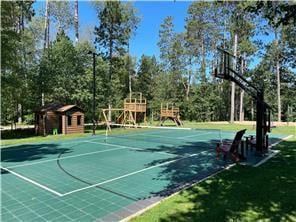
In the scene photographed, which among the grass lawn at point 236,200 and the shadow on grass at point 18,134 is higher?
the shadow on grass at point 18,134

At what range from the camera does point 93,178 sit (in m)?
7.40

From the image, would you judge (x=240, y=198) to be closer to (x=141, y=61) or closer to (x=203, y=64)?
(x=203, y=64)

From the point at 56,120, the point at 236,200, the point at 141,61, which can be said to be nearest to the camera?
the point at 236,200

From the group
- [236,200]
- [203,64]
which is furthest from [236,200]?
[203,64]

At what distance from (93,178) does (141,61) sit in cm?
3702

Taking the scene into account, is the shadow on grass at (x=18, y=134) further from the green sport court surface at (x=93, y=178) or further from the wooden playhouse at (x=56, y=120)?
the green sport court surface at (x=93, y=178)

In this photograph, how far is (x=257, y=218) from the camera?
4547mm

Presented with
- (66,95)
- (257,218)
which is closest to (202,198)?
(257,218)

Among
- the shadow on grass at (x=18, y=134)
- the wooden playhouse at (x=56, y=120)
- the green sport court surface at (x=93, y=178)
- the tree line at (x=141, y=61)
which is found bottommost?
the green sport court surface at (x=93, y=178)

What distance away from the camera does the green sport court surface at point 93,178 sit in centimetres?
518

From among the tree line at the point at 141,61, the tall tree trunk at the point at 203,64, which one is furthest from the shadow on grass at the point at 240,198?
the tall tree trunk at the point at 203,64

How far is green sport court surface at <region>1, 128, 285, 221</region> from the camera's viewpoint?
518cm

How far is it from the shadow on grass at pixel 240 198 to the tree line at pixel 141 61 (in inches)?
575

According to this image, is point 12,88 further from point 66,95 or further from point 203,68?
point 203,68
